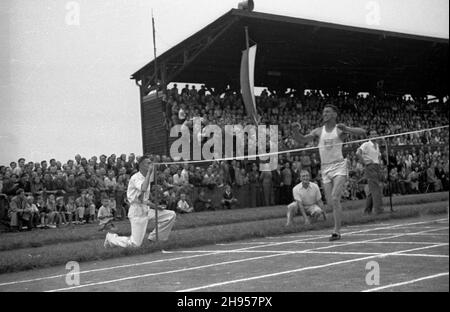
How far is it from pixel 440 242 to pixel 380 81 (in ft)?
87.4

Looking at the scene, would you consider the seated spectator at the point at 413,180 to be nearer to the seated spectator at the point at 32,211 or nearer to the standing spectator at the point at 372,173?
the standing spectator at the point at 372,173

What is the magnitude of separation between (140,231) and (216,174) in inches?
450

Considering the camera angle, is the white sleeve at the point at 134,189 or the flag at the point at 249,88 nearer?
the white sleeve at the point at 134,189

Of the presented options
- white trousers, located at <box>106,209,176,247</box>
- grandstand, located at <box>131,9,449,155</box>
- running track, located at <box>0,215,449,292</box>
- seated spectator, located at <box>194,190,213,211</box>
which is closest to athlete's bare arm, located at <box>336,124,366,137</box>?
running track, located at <box>0,215,449,292</box>

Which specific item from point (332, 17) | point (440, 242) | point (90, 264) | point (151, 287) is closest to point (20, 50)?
point (90, 264)

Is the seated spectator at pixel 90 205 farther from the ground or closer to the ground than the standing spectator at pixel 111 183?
closer to the ground

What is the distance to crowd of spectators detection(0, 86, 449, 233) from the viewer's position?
18891mm

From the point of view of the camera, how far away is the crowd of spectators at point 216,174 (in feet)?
62.0

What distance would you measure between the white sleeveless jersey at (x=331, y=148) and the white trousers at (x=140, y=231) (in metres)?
3.49

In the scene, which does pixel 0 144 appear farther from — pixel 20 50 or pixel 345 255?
pixel 345 255

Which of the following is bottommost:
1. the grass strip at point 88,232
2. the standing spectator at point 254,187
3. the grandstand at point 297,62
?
the grass strip at point 88,232

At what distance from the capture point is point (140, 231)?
475 inches

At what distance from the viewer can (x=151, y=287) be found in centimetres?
Result: 682

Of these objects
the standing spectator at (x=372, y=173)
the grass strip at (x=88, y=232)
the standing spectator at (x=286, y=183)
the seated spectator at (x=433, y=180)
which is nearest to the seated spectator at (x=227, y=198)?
the standing spectator at (x=286, y=183)
